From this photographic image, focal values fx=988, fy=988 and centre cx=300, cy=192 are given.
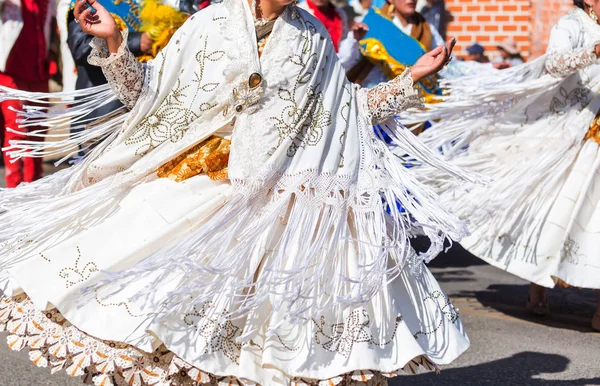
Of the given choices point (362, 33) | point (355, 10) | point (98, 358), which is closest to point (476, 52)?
point (355, 10)

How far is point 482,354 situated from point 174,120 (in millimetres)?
2192

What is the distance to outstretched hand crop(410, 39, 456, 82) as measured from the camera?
3410 millimetres

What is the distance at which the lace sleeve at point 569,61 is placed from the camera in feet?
16.7

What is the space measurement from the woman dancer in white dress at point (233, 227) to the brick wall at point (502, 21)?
806 centimetres

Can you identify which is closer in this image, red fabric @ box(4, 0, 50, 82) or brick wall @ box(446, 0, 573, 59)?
red fabric @ box(4, 0, 50, 82)

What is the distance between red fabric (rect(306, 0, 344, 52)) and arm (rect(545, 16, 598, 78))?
249 centimetres

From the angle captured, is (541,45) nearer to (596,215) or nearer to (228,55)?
(596,215)

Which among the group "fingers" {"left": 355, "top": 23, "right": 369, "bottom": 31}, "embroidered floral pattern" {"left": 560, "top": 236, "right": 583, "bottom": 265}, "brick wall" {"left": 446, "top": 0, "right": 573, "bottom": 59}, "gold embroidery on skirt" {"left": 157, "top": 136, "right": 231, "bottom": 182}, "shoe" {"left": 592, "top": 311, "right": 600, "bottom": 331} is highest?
"gold embroidery on skirt" {"left": 157, "top": 136, "right": 231, "bottom": 182}

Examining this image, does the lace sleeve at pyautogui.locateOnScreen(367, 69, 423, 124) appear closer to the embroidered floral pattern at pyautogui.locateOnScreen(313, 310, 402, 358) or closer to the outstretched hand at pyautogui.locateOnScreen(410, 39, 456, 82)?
the outstretched hand at pyautogui.locateOnScreen(410, 39, 456, 82)

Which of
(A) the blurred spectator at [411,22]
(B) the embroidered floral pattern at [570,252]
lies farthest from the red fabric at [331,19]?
(B) the embroidered floral pattern at [570,252]

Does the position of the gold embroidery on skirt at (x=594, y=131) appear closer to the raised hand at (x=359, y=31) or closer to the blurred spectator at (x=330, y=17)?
the raised hand at (x=359, y=31)

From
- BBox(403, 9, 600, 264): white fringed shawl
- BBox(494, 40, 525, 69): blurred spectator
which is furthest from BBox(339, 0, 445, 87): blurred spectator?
BBox(494, 40, 525, 69): blurred spectator

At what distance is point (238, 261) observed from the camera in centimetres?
310

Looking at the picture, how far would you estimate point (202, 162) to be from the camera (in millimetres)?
3348
